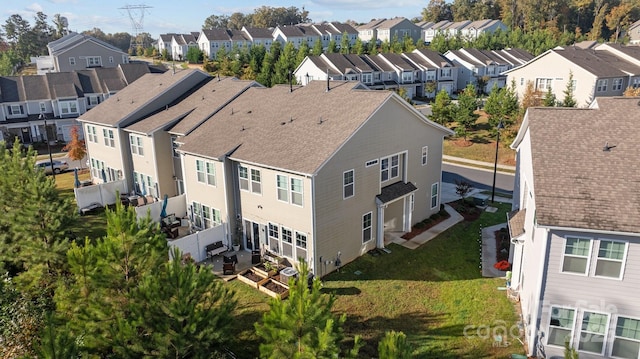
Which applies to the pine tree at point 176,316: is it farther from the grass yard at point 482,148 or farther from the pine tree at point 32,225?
the grass yard at point 482,148

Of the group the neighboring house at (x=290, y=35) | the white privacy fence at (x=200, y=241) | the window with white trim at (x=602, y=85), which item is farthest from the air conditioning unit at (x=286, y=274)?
the neighboring house at (x=290, y=35)

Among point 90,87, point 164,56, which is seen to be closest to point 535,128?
point 90,87

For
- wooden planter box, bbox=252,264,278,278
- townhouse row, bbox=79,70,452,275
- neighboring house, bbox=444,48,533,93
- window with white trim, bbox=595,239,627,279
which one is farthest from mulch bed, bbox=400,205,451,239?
neighboring house, bbox=444,48,533,93

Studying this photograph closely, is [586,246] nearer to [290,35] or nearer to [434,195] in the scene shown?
[434,195]

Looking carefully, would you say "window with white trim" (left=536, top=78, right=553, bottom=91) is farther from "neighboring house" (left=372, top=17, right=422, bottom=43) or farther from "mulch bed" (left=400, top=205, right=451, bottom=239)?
"neighboring house" (left=372, top=17, right=422, bottom=43)

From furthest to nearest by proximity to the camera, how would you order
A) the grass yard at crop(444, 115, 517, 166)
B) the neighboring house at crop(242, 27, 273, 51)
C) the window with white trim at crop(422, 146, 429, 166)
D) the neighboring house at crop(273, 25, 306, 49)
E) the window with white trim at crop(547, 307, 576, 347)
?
1. the neighboring house at crop(273, 25, 306, 49)
2. the neighboring house at crop(242, 27, 273, 51)
3. the grass yard at crop(444, 115, 517, 166)
4. the window with white trim at crop(422, 146, 429, 166)
5. the window with white trim at crop(547, 307, 576, 347)

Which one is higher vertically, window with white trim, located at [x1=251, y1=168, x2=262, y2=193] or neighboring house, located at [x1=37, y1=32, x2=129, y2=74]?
neighboring house, located at [x1=37, y1=32, x2=129, y2=74]

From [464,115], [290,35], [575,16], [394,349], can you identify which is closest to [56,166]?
[464,115]
